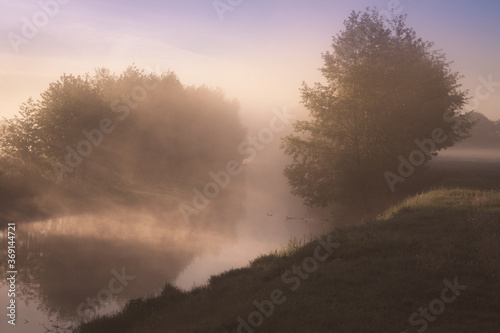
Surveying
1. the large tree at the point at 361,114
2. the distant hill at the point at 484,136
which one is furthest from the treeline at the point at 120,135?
the distant hill at the point at 484,136

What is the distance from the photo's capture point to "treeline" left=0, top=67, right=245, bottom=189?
38562mm

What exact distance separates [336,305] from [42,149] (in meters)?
36.5

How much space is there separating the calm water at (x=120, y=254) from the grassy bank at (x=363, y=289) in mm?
2946

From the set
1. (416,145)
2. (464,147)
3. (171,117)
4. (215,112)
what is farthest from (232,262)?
(464,147)

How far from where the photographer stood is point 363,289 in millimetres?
11000

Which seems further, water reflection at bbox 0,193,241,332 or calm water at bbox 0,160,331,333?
water reflection at bbox 0,193,241,332

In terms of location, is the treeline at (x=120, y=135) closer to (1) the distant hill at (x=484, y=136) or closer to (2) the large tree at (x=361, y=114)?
(2) the large tree at (x=361, y=114)

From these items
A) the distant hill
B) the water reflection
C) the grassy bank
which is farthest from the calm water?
the distant hill

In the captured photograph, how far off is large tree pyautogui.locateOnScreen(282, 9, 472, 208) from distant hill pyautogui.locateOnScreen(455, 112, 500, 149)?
81764 mm

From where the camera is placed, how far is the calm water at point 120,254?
1584 centimetres

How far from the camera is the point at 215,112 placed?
2766 inches

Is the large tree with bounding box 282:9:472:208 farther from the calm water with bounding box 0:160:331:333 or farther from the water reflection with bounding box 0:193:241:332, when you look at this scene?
the water reflection with bounding box 0:193:241:332

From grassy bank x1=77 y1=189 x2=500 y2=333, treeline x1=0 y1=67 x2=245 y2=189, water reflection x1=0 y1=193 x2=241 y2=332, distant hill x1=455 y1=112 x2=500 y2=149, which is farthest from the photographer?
distant hill x1=455 y1=112 x2=500 y2=149

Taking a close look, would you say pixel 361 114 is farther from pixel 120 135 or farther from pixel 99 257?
pixel 120 135
